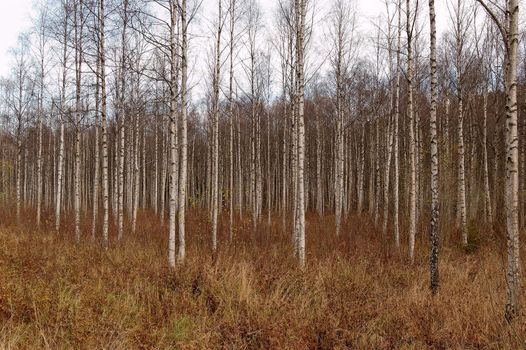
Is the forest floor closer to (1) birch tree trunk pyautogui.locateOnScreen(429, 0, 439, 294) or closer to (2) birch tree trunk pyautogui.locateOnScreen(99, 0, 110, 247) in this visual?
(1) birch tree trunk pyautogui.locateOnScreen(429, 0, 439, 294)

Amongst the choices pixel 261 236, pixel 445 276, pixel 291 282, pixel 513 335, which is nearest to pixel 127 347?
pixel 291 282

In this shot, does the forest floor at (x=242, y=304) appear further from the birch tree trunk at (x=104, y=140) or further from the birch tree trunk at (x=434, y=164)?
the birch tree trunk at (x=104, y=140)

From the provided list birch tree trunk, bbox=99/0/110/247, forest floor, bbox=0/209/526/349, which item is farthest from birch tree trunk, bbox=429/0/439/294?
birch tree trunk, bbox=99/0/110/247

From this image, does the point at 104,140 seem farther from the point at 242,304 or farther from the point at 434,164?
the point at 434,164

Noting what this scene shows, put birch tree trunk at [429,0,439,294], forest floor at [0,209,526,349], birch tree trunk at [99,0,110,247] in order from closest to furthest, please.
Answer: forest floor at [0,209,526,349] → birch tree trunk at [429,0,439,294] → birch tree trunk at [99,0,110,247]

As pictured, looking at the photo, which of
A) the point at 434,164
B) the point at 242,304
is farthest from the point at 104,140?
the point at 434,164

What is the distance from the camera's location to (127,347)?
11.9 feet

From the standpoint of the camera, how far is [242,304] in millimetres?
4840

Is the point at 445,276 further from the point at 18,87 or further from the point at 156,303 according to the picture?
the point at 18,87

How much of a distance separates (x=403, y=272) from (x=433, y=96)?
139 inches

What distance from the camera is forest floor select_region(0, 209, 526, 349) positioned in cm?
387

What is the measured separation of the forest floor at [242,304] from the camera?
12.7ft

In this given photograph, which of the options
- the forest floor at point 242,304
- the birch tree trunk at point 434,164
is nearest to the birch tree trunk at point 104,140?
→ the forest floor at point 242,304

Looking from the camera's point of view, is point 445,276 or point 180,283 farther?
point 445,276
